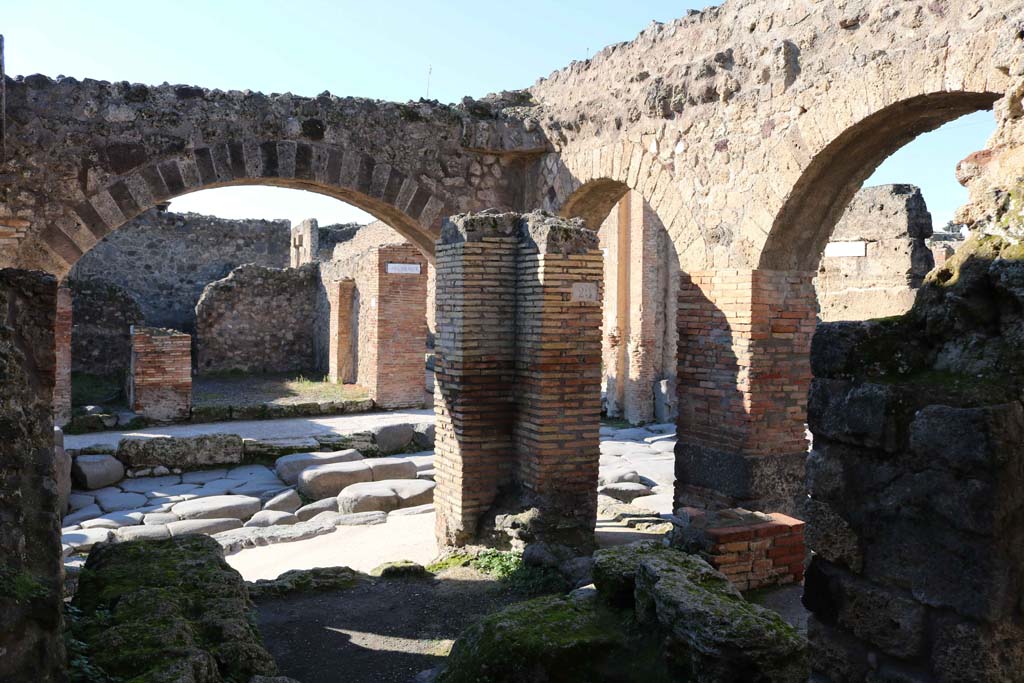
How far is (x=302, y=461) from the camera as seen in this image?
9945mm

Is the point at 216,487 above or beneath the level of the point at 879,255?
beneath

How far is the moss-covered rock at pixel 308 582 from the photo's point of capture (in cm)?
561

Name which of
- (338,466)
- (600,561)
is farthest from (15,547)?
(338,466)

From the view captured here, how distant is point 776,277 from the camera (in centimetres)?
685

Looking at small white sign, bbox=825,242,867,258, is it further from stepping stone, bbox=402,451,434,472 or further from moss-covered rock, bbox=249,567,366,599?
moss-covered rock, bbox=249,567,366,599

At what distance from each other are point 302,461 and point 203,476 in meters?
1.24

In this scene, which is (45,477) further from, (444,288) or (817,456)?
(444,288)

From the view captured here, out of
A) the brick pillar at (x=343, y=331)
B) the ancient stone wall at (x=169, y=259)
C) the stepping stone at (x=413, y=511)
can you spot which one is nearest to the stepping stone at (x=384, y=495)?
the stepping stone at (x=413, y=511)

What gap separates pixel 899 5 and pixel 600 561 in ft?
14.3

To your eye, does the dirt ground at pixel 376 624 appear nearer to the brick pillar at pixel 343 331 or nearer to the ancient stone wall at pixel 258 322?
the brick pillar at pixel 343 331

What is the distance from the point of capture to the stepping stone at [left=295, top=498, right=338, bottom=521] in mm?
8430

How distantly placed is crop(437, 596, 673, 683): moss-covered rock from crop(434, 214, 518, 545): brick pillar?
273cm

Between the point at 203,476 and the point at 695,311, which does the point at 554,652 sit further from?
the point at 203,476

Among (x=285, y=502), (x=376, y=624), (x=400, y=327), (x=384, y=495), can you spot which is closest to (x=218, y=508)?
(x=285, y=502)
